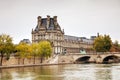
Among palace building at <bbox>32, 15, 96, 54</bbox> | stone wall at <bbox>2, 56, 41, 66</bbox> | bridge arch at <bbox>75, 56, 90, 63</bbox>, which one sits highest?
palace building at <bbox>32, 15, 96, 54</bbox>

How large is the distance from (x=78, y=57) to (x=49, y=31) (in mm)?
13488

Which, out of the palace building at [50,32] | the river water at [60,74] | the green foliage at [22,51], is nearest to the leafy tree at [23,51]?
the green foliage at [22,51]

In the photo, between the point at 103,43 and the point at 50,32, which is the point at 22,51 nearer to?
the point at 50,32

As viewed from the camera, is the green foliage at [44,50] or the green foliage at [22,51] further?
the green foliage at [44,50]

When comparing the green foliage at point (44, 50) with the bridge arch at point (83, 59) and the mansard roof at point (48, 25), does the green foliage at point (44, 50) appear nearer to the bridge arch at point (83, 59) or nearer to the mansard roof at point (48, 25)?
the bridge arch at point (83, 59)

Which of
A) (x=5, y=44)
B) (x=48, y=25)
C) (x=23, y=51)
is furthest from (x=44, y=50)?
(x=48, y=25)

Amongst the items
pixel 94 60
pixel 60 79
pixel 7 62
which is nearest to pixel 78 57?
pixel 94 60

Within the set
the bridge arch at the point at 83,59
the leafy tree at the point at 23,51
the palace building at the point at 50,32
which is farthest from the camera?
the palace building at the point at 50,32

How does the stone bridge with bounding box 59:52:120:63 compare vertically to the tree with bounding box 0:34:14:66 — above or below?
below

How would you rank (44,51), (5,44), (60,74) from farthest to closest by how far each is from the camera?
(44,51)
(5,44)
(60,74)

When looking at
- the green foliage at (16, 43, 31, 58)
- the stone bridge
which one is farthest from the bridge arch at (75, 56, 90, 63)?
the green foliage at (16, 43, 31, 58)

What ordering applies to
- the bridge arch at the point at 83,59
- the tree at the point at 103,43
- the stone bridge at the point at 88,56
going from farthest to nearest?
1. the tree at the point at 103,43
2. the bridge arch at the point at 83,59
3. the stone bridge at the point at 88,56

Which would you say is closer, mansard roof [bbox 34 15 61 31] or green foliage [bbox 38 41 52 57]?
green foliage [bbox 38 41 52 57]

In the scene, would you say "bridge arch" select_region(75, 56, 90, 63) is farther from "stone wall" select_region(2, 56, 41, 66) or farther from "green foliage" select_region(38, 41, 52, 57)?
"stone wall" select_region(2, 56, 41, 66)
